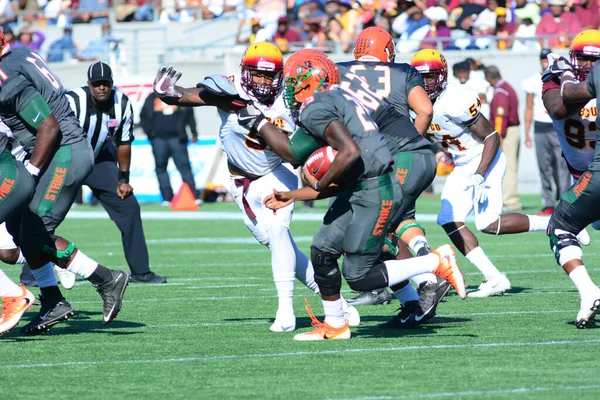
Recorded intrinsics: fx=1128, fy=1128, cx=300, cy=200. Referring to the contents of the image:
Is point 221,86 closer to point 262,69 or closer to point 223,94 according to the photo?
point 223,94

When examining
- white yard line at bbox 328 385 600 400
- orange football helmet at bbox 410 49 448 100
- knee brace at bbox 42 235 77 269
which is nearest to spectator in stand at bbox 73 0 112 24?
orange football helmet at bbox 410 49 448 100

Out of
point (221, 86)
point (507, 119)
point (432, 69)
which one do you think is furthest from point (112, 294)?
point (507, 119)

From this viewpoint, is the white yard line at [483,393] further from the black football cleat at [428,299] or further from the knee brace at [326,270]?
the black football cleat at [428,299]

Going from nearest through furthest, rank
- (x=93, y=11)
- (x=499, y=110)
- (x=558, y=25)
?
(x=499, y=110), (x=558, y=25), (x=93, y=11)

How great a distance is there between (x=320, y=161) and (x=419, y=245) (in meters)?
2.02

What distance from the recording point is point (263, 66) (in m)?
6.57

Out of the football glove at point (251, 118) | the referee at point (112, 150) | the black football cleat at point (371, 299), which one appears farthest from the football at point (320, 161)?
the referee at point (112, 150)

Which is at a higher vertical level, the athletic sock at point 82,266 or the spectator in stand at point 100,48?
the athletic sock at point 82,266

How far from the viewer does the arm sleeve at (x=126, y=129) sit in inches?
358

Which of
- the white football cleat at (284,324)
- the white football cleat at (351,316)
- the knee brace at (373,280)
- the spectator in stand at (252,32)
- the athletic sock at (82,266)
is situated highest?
the knee brace at (373,280)

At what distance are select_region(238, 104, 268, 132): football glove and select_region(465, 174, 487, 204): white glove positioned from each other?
2.41m

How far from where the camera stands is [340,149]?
18.7ft

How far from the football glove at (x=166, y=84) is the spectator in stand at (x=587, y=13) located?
45.9 feet

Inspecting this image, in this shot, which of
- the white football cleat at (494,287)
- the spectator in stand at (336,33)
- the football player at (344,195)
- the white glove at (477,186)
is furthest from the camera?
the spectator in stand at (336,33)
